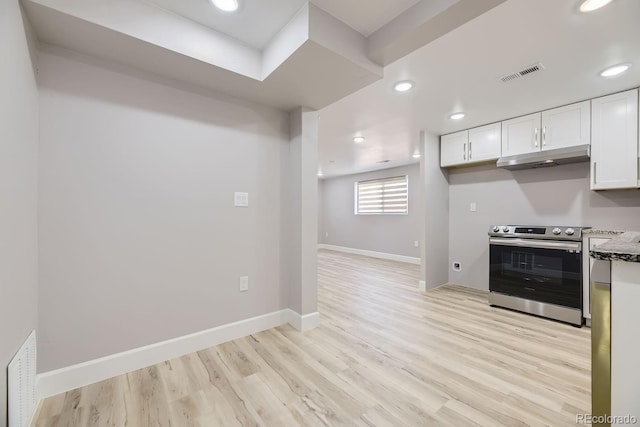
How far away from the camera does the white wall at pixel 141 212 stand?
1.69 m

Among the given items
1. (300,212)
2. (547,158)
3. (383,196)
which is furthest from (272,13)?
(383,196)

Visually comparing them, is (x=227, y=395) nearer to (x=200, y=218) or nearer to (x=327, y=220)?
(x=200, y=218)

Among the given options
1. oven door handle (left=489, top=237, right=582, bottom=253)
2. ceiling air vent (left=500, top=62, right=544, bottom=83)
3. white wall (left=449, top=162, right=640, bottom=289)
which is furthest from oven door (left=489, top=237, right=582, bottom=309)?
ceiling air vent (left=500, top=62, right=544, bottom=83)

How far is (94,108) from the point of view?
179 centimetres

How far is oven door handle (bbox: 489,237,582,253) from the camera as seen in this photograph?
2.70 meters

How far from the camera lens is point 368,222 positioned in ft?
24.0

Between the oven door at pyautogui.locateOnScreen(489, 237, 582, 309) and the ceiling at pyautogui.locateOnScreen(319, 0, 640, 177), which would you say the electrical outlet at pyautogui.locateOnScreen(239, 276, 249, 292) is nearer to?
the ceiling at pyautogui.locateOnScreen(319, 0, 640, 177)

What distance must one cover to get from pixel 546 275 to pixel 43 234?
14.2 feet

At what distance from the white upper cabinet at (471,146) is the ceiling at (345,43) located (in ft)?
2.94

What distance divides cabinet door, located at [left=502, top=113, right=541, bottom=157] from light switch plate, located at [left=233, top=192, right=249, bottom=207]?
3.17 m

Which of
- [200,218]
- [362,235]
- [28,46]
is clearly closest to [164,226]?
[200,218]

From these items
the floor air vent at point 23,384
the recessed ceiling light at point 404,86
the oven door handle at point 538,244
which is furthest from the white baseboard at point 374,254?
the floor air vent at point 23,384

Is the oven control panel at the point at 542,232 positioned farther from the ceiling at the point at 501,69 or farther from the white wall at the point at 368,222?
the white wall at the point at 368,222

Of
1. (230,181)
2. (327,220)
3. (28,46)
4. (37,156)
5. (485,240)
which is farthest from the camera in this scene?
(327,220)
